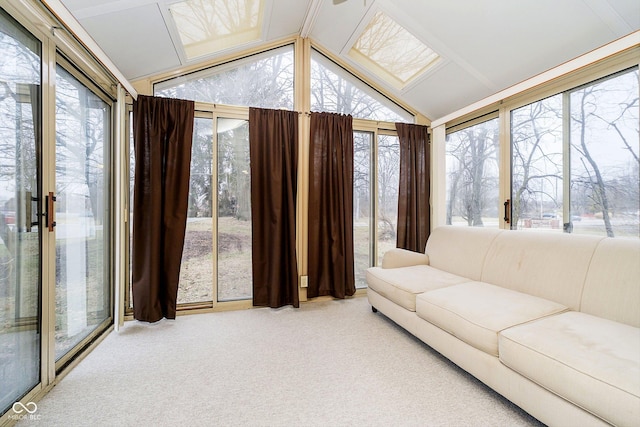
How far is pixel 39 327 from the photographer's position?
4.85ft

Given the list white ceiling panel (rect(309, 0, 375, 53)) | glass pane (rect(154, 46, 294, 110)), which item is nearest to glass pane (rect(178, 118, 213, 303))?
glass pane (rect(154, 46, 294, 110))

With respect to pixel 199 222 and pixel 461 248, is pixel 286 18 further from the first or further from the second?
pixel 461 248

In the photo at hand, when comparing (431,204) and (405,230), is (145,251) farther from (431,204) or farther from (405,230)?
(431,204)

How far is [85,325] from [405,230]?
3061mm

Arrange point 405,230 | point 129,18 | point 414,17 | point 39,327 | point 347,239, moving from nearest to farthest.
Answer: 1. point 39,327
2. point 129,18
3. point 414,17
4. point 347,239
5. point 405,230

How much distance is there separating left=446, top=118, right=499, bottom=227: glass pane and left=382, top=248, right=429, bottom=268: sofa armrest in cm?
79

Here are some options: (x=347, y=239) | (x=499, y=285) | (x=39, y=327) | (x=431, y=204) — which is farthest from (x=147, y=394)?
(x=431, y=204)

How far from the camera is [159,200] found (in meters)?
2.42

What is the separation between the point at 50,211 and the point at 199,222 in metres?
1.22

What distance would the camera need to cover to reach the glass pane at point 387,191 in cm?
331

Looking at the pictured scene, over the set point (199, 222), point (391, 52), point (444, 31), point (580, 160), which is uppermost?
point (391, 52)

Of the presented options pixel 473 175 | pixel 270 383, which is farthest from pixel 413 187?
pixel 270 383

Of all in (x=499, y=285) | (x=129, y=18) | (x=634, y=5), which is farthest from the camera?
(x=499, y=285)

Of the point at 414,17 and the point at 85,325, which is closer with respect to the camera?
the point at 85,325
